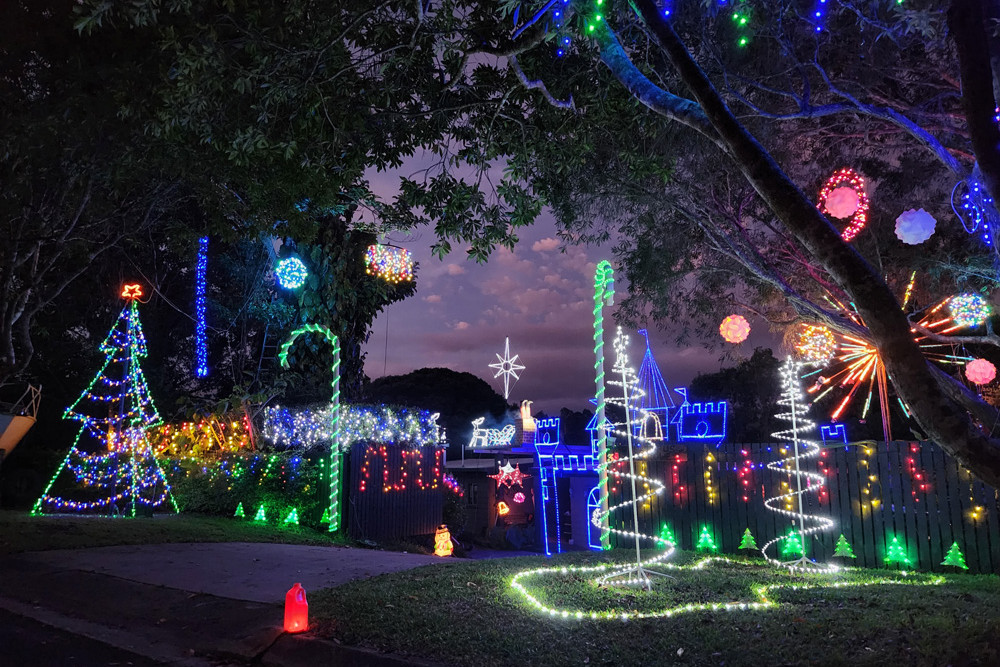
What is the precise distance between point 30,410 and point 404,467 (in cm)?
1058

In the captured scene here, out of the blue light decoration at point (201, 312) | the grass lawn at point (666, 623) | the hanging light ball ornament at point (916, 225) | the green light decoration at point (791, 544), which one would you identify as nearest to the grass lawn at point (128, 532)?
the grass lawn at point (666, 623)

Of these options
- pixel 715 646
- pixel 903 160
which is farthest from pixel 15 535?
pixel 903 160

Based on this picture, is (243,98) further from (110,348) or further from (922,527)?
(922,527)

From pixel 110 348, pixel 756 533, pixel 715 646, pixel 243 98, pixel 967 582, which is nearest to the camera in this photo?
pixel 715 646

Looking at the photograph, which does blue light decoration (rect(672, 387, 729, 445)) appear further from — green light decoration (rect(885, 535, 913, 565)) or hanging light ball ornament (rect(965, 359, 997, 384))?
hanging light ball ornament (rect(965, 359, 997, 384))

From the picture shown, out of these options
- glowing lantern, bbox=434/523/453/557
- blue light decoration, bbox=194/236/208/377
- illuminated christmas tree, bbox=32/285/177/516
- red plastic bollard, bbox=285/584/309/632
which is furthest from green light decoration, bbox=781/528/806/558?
blue light decoration, bbox=194/236/208/377

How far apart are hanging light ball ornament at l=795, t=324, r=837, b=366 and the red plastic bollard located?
43.6ft

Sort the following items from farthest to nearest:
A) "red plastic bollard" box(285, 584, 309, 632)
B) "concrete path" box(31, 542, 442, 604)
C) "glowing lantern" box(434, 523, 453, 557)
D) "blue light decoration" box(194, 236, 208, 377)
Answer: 1. "blue light decoration" box(194, 236, 208, 377)
2. "glowing lantern" box(434, 523, 453, 557)
3. "concrete path" box(31, 542, 442, 604)
4. "red plastic bollard" box(285, 584, 309, 632)

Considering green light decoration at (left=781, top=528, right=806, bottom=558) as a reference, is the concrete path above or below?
above

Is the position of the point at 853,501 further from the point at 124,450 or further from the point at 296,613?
the point at 124,450

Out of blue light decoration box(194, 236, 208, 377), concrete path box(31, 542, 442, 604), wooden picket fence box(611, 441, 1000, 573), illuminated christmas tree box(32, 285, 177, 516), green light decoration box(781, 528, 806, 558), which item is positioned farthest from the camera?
blue light decoration box(194, 236, 208, 377)

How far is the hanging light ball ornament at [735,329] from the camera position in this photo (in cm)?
1584

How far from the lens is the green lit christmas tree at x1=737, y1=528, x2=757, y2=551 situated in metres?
11.8

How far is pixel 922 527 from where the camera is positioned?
10.3 m
